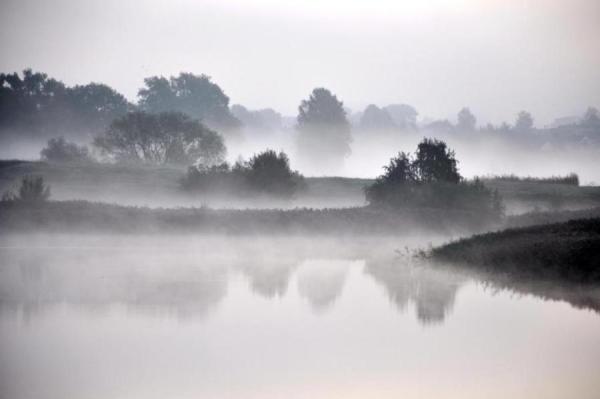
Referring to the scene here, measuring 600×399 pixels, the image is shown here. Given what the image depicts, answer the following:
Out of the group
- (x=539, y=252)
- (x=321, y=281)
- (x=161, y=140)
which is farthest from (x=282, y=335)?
(x=161, y=140)

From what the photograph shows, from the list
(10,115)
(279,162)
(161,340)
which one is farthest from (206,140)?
(161,340)

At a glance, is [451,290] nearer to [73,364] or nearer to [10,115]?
[73,364]

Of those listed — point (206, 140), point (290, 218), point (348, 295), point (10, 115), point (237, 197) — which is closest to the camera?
point (348, 295)

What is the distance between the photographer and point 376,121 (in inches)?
6718

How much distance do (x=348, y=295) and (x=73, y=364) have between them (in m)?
8.83

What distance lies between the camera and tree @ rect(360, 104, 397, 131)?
170 meters

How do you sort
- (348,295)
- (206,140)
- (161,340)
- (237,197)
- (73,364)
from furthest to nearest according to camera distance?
(206,140)
(237,197)
(348,295)
(161,340)
(73,364)

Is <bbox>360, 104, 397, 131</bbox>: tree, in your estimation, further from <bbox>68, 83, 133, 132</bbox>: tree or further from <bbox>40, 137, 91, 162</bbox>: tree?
<bbox>40, 137, 91, 162</bbox>: tree

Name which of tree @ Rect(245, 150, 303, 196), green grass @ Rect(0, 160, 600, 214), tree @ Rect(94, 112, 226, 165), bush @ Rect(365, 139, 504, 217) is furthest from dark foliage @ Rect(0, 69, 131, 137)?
bush @ Rect(365, 139, 504, 217)

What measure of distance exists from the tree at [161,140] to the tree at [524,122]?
123 m

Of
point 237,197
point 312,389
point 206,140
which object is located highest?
point 206,140

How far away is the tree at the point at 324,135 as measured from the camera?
13138 cm

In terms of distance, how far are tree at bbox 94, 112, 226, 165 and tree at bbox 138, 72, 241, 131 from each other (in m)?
43.5

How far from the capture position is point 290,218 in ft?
130
